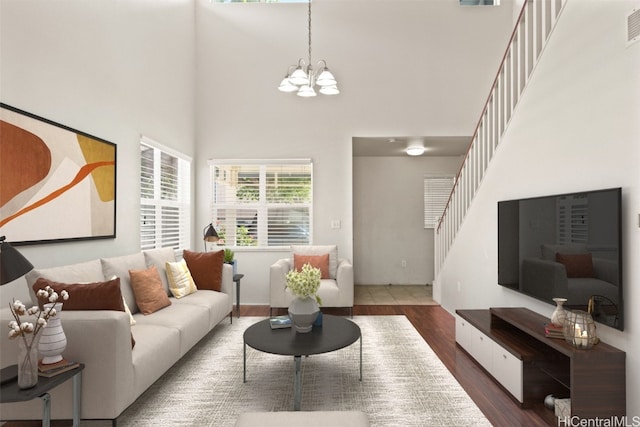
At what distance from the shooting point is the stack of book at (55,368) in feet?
6.24

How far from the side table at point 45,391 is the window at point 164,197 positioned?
2318 mm

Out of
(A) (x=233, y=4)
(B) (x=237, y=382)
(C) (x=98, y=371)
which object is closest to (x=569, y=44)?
(B) (x=237, y=382)

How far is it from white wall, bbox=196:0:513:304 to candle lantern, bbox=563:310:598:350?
354cm

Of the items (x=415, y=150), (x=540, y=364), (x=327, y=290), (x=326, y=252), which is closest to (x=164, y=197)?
(x=326, y=252)

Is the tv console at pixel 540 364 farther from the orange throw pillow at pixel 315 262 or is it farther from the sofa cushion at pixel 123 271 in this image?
the sofa cushion at pixel 123 271

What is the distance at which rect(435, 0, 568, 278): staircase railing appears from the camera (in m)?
3.23

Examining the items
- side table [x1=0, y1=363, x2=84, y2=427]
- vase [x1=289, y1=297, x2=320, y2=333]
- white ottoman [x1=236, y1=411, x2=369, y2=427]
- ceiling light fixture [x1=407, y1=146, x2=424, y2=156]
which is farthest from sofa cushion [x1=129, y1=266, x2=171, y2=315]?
ceiling light fixture [x1=407, y1=146, x2=424, y2=156]

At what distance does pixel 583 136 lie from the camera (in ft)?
8.52

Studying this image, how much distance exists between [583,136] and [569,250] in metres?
0.79

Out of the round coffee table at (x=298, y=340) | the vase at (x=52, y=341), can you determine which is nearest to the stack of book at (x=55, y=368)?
the vase at (x=52, y=341)

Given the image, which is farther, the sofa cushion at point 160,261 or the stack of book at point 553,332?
the sofa cushion at point 160,261

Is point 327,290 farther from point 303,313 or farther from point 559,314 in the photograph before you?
point 559,314

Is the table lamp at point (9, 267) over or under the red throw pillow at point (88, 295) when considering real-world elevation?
over

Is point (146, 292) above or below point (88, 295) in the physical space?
below
